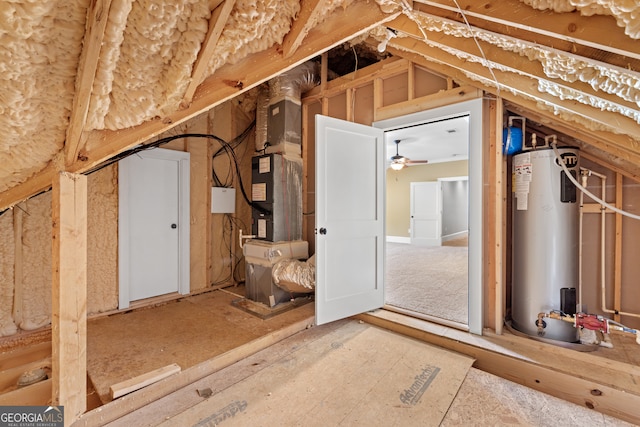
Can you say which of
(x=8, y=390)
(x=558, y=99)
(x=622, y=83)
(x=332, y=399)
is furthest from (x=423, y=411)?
(x=8, y=390)

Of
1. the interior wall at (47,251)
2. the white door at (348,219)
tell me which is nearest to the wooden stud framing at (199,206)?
the interior wall at (47,251)

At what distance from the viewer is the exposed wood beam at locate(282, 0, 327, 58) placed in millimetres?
1239

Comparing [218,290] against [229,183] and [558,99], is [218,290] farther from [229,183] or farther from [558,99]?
[558,99]

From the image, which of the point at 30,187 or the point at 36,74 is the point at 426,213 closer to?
the point at 30,187

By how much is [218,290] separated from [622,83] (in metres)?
4.05

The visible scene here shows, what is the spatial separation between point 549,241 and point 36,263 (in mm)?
4525

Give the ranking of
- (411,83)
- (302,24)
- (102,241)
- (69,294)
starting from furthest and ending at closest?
(102,241)
(411,83)
(69,294)
(302,24)

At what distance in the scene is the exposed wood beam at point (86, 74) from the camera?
887 millimetres

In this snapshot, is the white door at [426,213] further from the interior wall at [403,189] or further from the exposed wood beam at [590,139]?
the exposed wood beam at [590,139]

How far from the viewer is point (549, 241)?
2.20m

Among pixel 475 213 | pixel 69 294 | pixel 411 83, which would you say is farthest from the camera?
pixel 411 83

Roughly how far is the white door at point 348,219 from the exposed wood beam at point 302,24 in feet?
3.30

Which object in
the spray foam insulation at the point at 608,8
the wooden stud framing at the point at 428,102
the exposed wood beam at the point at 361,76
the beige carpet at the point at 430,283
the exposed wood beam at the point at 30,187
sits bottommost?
the beige carpet at the point at 430,283

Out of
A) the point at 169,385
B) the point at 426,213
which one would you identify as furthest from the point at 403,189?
the point at 169,385
